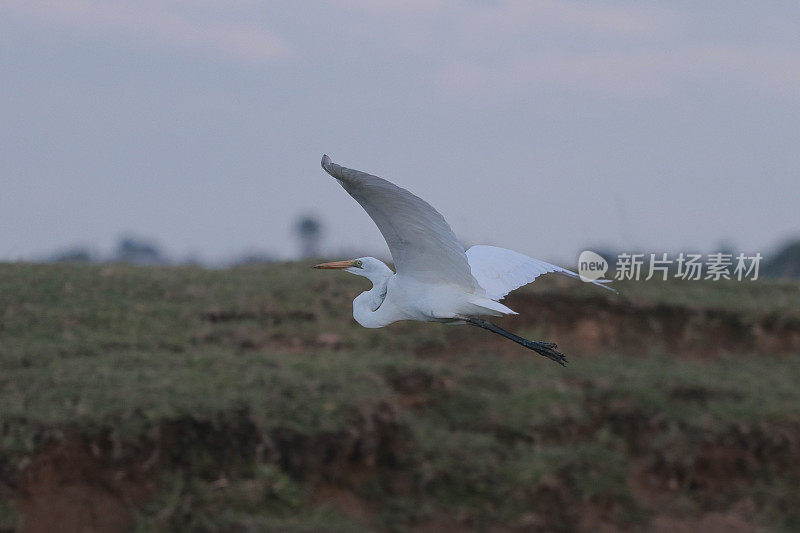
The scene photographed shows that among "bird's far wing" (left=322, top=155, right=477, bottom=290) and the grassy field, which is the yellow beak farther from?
the grassy field

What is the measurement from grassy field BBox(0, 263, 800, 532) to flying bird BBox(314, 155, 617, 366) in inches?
70.9

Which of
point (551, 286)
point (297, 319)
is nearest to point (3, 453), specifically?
point (297, 319)

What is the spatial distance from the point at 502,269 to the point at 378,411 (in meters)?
2.06

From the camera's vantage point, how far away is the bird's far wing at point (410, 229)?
4074 millimetres

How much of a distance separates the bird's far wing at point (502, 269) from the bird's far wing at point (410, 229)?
0.35m

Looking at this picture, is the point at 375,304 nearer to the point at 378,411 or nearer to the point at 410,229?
the point at 410,229

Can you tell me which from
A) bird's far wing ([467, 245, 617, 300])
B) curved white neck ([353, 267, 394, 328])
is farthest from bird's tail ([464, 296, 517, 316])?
curved white neck ([353, 267, 394, 328])

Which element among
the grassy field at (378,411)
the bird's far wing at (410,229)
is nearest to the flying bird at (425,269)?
the bird's far wing at (410,229)

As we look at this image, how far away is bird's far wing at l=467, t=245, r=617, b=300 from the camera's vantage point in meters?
5.56

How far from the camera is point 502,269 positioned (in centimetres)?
571

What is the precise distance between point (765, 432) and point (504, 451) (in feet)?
6.33

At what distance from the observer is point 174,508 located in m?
6.55

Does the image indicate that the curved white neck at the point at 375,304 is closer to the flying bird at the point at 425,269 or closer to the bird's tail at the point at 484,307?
the flying bird at the point at 425,269

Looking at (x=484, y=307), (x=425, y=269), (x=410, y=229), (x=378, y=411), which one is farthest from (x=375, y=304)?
(x=378, y=411)
